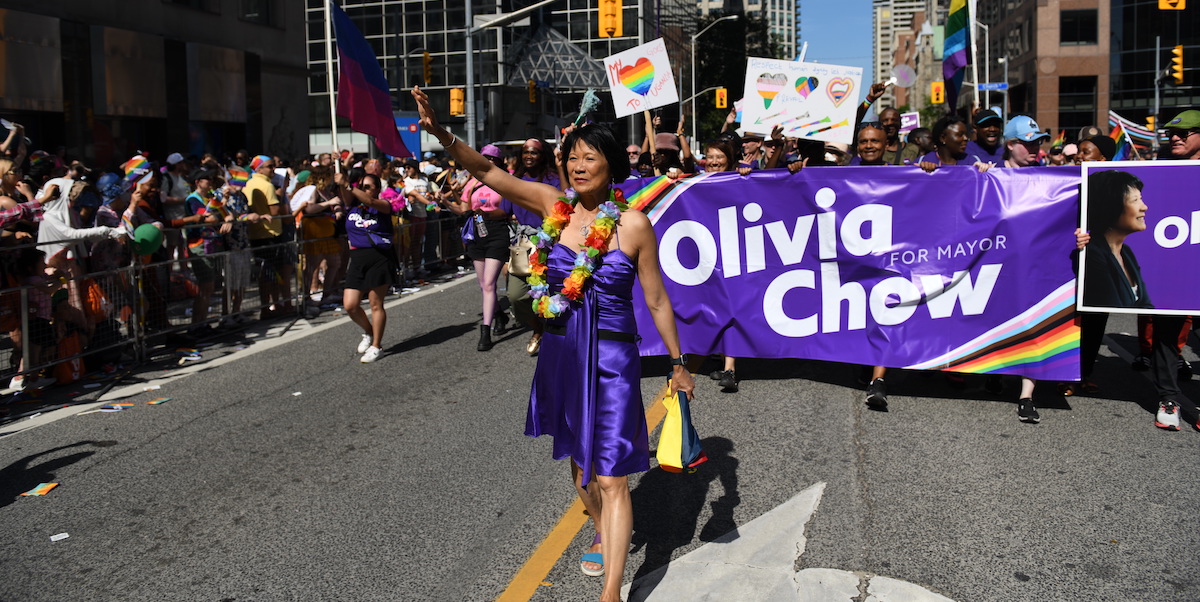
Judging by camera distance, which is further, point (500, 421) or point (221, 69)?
point (221, 69)

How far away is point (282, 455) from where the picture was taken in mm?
6090

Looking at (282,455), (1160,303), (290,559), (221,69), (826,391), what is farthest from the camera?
(221,69)

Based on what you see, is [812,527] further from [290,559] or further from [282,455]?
[282,455]

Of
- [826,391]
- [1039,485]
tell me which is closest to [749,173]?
[826,391]

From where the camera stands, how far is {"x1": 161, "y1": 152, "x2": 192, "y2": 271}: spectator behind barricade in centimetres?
1056

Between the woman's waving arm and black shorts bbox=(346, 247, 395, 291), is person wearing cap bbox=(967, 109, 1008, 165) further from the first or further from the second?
the woman's waving arm

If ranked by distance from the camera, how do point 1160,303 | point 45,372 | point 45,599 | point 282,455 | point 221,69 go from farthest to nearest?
point 221,69 → point 45,372 → point 1160,303 → point 282,455 → point 45,599

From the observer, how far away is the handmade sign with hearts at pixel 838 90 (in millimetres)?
8469

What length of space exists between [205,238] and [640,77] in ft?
15.9

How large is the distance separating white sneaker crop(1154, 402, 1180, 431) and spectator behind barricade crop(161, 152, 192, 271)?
8109 millimetres

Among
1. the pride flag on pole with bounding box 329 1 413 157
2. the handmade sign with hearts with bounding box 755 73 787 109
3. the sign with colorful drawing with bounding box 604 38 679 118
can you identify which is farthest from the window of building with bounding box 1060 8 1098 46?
the pride flag on pole with bounding box 329 1 413 157

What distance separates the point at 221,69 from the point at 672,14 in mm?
65535

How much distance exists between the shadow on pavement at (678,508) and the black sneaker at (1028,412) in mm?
2009

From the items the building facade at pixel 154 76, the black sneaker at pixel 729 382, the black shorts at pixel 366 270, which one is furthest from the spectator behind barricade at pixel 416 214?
the black sneaker at pixel 729 382
